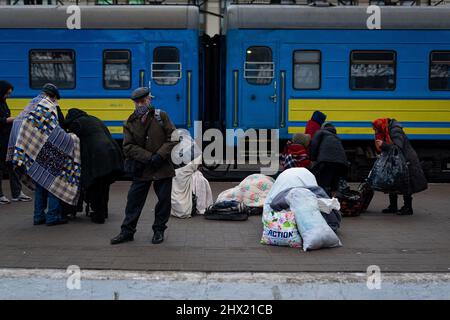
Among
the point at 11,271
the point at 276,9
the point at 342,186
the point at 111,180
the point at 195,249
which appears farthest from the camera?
the point at 276,9

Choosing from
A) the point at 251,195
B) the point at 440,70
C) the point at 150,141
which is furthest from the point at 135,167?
the point at 440,70

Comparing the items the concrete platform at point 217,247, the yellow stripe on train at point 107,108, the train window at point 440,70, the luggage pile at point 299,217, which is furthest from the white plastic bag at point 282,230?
the train window at point 440,70

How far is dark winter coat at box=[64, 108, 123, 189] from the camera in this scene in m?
7.65

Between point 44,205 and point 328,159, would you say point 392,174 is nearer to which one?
point 328,159

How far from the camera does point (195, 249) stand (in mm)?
6594

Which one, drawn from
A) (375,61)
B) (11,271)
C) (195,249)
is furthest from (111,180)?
(375,61)

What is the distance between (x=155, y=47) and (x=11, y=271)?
7.70 m

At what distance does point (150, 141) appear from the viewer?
6648 mm

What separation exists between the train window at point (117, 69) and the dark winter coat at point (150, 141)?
19.4ft

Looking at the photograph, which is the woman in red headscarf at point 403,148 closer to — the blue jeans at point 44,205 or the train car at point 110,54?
the train car at point 110,54

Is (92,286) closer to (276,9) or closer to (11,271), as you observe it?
(11,271)

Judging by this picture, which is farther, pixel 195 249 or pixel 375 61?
pixel 375 61

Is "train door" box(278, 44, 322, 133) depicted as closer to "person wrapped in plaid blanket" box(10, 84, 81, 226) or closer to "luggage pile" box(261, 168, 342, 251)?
"luggage pile" box(261, 168, 342, 251)

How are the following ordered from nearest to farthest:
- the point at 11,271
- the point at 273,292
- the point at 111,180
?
the point at 273,292, the point at 11,271, the point at 111,180
